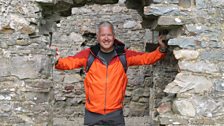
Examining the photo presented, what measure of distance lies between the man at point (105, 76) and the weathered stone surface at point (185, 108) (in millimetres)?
553

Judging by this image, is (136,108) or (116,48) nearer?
(116,48)

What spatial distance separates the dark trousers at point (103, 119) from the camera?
→ 414 centimetres

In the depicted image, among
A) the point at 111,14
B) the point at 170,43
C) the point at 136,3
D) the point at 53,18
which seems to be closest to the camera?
the point at 170,43

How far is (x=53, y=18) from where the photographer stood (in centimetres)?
455

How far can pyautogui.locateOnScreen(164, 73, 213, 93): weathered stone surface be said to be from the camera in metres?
4.05

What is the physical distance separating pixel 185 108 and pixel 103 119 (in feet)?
2.64

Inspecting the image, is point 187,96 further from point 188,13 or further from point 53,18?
point 53,18

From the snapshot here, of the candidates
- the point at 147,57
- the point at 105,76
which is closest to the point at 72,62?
the point at 105,76

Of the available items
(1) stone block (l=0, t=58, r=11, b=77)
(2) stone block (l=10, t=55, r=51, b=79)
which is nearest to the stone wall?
(2) stone block (l=10, t=55, r=51, b=79)

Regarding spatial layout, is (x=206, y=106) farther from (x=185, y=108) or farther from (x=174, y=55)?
(x=174, y=55)

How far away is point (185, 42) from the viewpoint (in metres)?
4.06

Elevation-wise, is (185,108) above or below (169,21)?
below

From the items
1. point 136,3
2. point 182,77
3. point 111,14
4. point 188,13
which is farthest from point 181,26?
point 111,14

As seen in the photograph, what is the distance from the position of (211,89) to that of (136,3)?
1585mm
